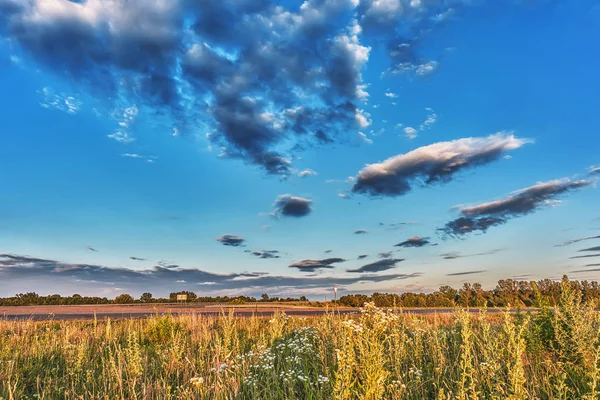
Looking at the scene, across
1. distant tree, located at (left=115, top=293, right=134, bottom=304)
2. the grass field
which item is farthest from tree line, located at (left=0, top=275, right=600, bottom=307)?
the grass field

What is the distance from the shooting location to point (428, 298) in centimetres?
4225

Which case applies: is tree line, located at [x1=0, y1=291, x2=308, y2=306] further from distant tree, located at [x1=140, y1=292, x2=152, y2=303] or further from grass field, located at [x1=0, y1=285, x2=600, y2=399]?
grass field, located at [x1=0, y1=285, x2=600, y2=399]

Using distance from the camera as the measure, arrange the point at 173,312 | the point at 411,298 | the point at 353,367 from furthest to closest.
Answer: the point at 411,298 → the point at 173,312 → the point at 353,367

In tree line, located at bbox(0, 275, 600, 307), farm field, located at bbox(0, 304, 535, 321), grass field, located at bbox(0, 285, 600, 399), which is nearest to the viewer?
grass field, located at bbox(0, 285, 600, 399)

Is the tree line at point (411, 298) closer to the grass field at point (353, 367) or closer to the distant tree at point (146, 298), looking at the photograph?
the distant tree at point (146, 298)

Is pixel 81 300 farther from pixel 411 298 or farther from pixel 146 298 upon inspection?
pixel 411 298

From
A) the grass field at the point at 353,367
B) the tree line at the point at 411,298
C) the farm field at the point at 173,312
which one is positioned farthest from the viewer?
the tree line at the point at 411,298

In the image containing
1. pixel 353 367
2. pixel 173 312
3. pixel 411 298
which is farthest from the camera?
pixel 411 298

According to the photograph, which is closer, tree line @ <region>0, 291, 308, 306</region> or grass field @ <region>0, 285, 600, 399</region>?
grass field @ <region>0, 285, 600, 399</region>

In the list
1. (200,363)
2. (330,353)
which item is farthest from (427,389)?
(200,363)

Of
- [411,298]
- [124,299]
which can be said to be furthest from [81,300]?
[411,298]

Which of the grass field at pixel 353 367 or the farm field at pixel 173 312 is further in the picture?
the farm field at pixel 173 312

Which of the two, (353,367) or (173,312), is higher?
(353,367)

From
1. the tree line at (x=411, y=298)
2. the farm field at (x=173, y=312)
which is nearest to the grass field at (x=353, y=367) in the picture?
the farm field at (x=173, y=312)
